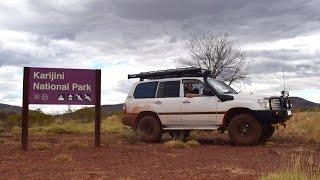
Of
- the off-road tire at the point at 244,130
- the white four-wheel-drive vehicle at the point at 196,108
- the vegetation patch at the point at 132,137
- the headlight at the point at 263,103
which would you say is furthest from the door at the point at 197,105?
the vegetation patch at the point at 132,137

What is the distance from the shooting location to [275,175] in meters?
8.04

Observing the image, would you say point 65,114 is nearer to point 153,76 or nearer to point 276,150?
point 153,76

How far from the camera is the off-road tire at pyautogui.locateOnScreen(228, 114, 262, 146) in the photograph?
14859 millimetres

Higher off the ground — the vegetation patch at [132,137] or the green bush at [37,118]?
the green bush at [37,118]

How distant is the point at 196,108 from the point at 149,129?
176 cm

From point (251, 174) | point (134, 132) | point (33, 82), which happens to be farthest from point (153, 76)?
point (251, 174)

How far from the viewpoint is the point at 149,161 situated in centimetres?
1148

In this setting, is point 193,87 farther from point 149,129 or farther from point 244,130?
point 244,130

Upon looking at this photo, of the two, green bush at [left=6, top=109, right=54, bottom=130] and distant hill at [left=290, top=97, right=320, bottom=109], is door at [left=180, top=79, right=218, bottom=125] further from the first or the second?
green bush at [left=6, top=109, right=54, bottom=130]

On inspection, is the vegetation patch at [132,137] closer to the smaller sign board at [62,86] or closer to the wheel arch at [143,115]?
the wheel arch at [143,115]

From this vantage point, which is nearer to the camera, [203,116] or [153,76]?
[203,116]

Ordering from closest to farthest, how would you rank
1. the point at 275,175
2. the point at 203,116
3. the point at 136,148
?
the point at 275,175 < the point at 136,148 < the point at 203,116

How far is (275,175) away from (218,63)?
74.6ft

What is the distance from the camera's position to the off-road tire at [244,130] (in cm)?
1486
